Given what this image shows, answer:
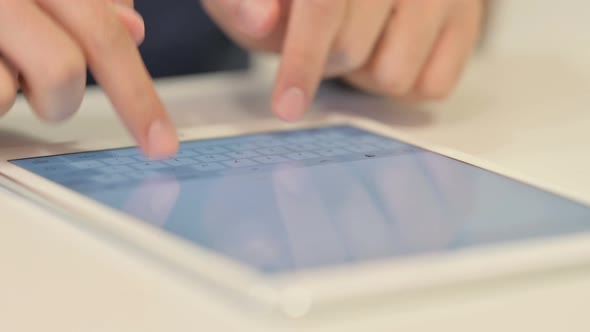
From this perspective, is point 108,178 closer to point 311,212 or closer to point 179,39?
point 311,212

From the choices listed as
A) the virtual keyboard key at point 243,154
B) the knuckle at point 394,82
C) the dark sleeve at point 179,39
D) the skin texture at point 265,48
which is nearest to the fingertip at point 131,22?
the skin texture at point 265,48

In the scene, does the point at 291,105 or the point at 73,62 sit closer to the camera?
the point at 73,62

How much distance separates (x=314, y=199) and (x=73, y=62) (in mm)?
174

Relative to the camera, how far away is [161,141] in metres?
0.48

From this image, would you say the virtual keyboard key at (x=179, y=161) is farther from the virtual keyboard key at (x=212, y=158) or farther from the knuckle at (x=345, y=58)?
the knuckle at (x=345, y=58)

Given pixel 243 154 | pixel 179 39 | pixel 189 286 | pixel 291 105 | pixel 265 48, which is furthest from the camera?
pixel 179 39

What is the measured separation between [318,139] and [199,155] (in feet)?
0.31

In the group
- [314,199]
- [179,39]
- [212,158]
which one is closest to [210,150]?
[212,158]

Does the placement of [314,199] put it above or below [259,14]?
below

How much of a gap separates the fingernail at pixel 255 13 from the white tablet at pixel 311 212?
4.5 inches

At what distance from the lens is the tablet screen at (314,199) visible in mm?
331

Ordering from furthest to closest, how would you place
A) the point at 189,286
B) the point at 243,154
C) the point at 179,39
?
1. the point at 179,39
2. the point at 243,154
3. the point at 189,286

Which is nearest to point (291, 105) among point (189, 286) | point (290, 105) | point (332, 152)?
point (290, 105)

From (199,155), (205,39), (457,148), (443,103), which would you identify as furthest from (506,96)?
(205,39)
